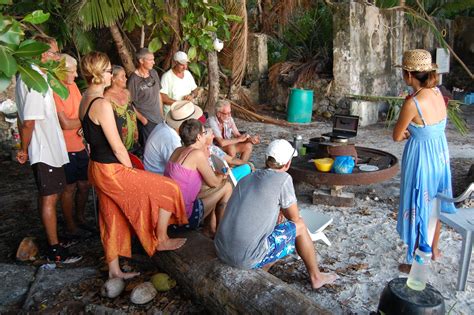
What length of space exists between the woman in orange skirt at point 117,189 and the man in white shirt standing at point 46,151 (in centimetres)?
42

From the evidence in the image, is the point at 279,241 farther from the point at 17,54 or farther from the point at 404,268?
the point at 17,54

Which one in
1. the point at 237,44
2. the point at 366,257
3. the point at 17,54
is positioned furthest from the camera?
the point at 237,44

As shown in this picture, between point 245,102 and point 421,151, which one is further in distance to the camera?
point 245,102

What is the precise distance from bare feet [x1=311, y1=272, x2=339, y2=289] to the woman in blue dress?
0.59 meters

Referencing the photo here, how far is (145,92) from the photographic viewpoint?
4.61 m

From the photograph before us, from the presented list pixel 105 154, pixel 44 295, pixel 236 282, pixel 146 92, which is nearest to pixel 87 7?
pixel 146 92

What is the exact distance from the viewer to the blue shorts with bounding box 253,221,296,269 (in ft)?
8.70

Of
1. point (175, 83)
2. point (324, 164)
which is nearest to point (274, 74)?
point (175, 83)

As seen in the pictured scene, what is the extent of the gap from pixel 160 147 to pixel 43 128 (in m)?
0.89

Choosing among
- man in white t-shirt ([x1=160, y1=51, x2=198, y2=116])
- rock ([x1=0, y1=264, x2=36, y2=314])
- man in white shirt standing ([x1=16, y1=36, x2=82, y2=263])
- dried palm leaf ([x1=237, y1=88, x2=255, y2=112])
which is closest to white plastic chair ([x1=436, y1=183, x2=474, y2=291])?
man in white shirt standing ([x1=16, y1=36, x2=82, y2=263])

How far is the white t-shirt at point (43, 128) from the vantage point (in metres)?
2.93

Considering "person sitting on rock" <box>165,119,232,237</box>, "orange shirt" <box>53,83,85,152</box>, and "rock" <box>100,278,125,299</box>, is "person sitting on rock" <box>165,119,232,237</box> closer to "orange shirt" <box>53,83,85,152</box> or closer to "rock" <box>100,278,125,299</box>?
"rock" <box>100,278,125,299</box>

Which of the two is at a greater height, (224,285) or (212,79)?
(212,79)

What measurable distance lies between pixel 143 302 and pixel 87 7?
4.13 m
